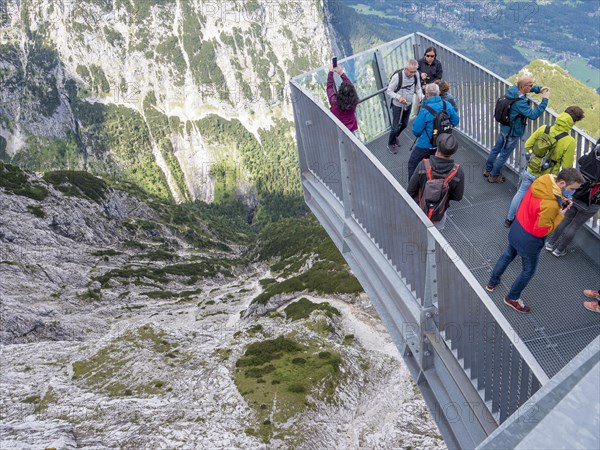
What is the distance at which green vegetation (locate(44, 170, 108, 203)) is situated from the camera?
263ft

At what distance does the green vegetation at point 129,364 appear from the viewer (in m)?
28.7

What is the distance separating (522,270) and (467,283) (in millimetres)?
2705

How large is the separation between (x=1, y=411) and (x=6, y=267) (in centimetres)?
2907

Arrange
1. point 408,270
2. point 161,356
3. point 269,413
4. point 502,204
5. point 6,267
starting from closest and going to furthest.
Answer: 1. point 408,270
2. point 502,204
3. point 269,413
4. point 161,356
5. point 6,267

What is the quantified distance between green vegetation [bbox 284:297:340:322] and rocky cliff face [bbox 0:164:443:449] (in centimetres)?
25

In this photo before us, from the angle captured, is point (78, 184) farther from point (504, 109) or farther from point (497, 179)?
point (504, 109)

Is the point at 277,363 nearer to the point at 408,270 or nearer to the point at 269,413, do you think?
the point at 269,413

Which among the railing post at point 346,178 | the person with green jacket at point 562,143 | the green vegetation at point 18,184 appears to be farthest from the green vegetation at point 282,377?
the green vegetation at point 18,184

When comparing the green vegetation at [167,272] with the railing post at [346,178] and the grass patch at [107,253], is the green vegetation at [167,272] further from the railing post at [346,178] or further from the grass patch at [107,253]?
the railing post at [346,178]

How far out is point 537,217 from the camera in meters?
7.40

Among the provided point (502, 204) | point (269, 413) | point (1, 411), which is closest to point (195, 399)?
point (269, 413)

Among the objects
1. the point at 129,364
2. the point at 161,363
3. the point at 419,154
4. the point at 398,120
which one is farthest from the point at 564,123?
the point at 129,364

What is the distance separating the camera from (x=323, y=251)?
6091 centimetres

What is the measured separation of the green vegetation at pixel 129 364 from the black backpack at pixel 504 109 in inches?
934
